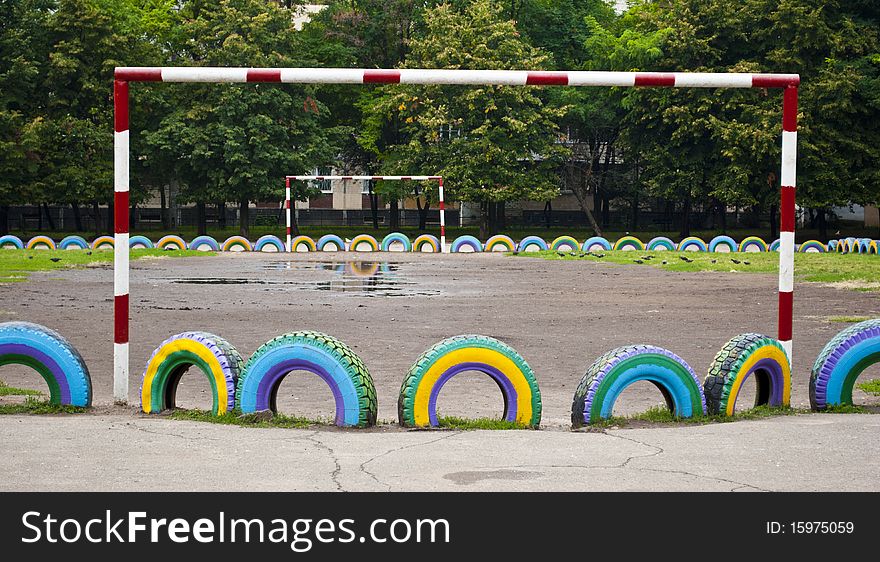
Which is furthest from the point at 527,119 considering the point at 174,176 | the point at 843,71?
the point at 174,176

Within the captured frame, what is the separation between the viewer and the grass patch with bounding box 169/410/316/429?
25.5ft

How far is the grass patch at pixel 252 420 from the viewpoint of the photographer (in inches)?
306

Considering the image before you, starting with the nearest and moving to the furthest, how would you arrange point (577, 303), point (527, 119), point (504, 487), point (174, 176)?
point (504, 487), point (577, 303), point (527, 119), point (174, 176)

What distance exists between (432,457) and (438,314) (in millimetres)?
10727

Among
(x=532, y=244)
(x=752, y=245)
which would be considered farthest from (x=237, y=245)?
(x=752, y=245)

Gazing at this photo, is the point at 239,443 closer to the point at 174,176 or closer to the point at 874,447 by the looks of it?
the point at 874,447

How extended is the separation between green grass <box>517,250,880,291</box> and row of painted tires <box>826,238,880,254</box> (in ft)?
9.37

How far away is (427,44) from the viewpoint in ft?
167

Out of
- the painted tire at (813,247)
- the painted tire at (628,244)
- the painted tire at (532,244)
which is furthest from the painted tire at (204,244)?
the painted tire at (813,247)

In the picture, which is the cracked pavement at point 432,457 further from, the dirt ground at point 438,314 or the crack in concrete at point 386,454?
the dirt ground at point 438,314

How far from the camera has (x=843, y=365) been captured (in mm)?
8648

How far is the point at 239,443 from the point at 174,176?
48.8 m

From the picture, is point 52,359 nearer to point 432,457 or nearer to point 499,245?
point 432,457

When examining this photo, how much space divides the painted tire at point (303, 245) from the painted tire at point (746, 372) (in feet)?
105
